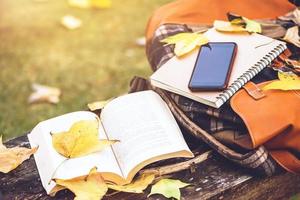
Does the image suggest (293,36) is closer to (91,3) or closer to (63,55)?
(63,55)

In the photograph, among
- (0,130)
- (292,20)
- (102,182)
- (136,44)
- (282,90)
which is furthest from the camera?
(136,44)

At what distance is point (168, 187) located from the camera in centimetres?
150

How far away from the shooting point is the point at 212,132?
5.22 ft

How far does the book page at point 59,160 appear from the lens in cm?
147

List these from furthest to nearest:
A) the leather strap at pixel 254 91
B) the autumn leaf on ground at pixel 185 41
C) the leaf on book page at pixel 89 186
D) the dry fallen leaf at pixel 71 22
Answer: the dry fallen leaf at pixel 71 22
the autumn leaf on ground at pixel 185 41
the leather strap at pixel 254 91
the leaf on book page at pixel 89 186

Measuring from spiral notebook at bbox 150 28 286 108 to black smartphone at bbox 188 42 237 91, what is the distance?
0.02m

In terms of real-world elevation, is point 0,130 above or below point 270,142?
below

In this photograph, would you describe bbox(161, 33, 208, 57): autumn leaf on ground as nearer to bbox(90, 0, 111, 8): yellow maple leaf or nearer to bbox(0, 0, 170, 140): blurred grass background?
bbox(0, 0, 170, 140): blurred grass background

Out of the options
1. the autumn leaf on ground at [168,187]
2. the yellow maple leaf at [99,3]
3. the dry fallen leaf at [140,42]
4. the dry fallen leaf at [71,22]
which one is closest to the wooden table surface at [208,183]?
the autumn leaf on ground at [168,187]

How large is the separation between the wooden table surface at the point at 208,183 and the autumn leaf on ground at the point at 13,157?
0.07ft

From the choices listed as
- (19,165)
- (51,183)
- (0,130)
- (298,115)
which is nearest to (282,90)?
(298,115)

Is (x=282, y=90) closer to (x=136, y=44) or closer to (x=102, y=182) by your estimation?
(x=102, y=182)

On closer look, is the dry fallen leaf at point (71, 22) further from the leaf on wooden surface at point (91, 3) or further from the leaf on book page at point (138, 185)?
the leaf on book page at point (138, 185)

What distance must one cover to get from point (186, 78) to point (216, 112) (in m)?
0.16
